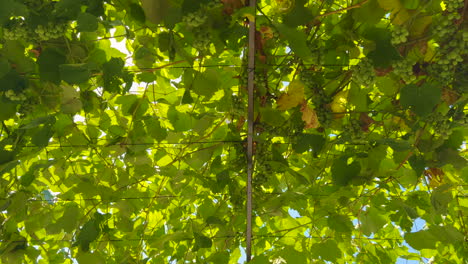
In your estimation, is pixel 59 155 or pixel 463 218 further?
pixel 463 218

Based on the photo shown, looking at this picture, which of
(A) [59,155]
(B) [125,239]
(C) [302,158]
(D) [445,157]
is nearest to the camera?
(D) [445,157]

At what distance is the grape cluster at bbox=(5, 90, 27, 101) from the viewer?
1.37m

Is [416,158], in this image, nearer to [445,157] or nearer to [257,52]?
[445,157]

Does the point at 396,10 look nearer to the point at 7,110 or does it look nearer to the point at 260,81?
the point at 260,81

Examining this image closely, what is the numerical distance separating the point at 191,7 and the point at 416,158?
89 centimetres

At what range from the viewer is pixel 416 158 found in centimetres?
139

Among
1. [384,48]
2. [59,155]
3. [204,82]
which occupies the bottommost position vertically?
[59,155]

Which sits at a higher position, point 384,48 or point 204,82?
point 384,48

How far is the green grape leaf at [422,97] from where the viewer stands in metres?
1.09

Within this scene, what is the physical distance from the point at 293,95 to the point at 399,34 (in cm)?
41

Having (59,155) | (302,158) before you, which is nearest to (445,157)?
(302,158)

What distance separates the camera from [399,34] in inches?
42.3

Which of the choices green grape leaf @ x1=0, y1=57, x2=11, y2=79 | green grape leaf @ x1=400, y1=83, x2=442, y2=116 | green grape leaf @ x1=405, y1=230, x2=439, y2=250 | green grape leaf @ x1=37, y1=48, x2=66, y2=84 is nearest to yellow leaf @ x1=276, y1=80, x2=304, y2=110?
green grape leaf @ x1=400, y1=83, x2=442, y2=116

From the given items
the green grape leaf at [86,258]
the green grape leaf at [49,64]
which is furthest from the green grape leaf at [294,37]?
the green grape leaf at [86,258]
